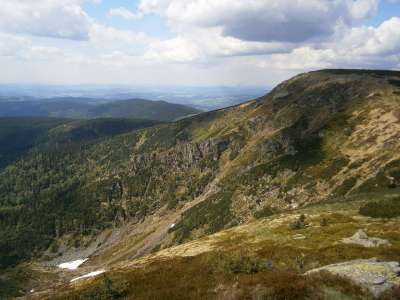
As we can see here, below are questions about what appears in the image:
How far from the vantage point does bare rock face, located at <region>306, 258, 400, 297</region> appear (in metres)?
18.4

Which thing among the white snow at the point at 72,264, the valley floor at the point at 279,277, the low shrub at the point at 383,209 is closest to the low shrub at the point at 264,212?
the low shrub at the point at 383,209

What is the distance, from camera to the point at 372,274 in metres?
19.8

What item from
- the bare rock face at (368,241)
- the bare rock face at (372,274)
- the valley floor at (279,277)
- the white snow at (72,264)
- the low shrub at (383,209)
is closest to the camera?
the valley floor at (279,277)

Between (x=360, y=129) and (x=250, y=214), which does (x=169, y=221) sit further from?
(x=360, y=129)

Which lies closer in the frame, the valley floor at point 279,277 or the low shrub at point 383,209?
the valley floor at point 279,277

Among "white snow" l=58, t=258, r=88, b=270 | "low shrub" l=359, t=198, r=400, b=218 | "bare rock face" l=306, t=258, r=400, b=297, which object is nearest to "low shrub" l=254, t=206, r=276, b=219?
"low shrub" l=359, t=198, r=400, b=218

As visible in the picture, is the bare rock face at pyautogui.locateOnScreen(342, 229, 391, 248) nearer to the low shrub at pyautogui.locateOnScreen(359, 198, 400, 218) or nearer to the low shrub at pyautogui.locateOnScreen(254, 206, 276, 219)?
the low shrub at pyautogui.locateOnScreen(359, 198, 400, 218)

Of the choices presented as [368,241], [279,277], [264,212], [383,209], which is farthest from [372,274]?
[264,212]

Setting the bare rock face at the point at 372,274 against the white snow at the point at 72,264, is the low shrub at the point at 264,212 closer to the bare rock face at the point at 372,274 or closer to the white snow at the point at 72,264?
the white snow at the point at 72,264

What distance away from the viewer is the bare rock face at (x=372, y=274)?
1839 cm

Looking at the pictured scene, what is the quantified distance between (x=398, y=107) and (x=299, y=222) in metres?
123

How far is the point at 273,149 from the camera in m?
191

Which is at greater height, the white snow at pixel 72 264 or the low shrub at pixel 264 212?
the low shrub at pixel 264 212

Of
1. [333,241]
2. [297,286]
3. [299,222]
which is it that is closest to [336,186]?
[299,222]
